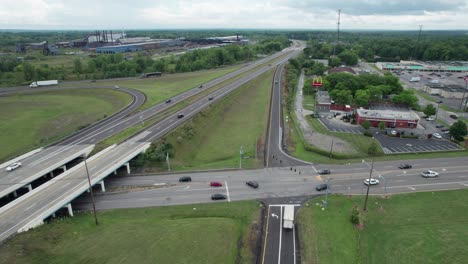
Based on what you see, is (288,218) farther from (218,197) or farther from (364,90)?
(364,90)

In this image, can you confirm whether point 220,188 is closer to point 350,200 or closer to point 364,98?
point 350,200

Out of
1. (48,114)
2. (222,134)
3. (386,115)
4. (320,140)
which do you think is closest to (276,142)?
(320,140)

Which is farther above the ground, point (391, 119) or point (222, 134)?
point (391, 119)

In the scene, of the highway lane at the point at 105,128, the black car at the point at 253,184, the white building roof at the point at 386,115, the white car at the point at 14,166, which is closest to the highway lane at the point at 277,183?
the black car at the point at 253,184

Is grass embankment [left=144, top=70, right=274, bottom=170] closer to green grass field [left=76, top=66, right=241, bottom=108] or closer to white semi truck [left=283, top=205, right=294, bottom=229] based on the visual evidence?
white semi truck [left=283, top=205, right=294, bottom=229]

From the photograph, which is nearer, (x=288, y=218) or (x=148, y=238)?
(x=148, y=238)

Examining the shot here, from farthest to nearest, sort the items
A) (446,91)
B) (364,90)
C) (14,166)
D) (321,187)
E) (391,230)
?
(446,91) → (364,90) → (14,166) → (321,187) → (391,230)

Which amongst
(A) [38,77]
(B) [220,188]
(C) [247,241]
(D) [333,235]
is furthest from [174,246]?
(A) [38,77]

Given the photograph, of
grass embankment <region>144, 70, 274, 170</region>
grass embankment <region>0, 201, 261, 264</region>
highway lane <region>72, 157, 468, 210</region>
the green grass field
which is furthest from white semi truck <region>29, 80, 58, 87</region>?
grass embankment <region>0, 201, 261, 264</region>
